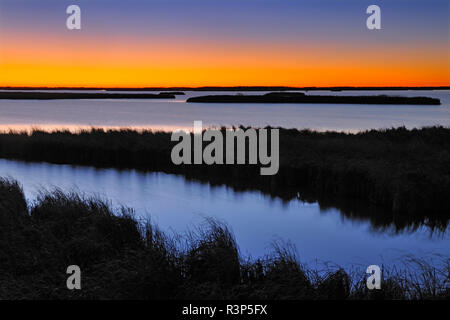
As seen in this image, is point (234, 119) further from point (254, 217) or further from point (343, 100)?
point (343, 100)

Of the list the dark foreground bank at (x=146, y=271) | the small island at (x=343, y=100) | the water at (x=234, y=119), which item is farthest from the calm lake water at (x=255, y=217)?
the small island at (x=343, y=100)

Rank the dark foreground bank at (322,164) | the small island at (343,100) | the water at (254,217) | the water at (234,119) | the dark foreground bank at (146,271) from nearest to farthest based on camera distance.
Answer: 1. the dark foreground bank at (146,271)
2. the water at (254,217)
3. the dark foreground bank at (322,164)
4. the water at (234,119)
5. the small island at (343,100)

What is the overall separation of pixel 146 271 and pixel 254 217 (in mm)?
7913

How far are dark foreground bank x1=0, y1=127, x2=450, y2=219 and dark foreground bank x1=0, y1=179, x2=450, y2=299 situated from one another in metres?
4.76

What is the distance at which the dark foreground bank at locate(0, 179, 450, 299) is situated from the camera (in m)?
6.44

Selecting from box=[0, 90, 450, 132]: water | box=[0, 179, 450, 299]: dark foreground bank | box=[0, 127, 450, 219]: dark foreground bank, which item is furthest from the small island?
box=[0, 179, 450, 299]: dark foreground bank

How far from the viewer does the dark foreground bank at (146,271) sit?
6.44 metres

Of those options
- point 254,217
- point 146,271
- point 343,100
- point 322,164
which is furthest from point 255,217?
point 343,100

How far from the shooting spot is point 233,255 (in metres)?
7.51

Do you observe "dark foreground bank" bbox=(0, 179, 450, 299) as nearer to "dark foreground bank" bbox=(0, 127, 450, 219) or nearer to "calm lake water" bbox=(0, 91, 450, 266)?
"calm lake water" bbox=(0, 91, 450, 266)

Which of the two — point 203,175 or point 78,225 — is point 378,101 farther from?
point 78,225

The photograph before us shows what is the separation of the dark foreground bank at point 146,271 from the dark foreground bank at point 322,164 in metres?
4.76

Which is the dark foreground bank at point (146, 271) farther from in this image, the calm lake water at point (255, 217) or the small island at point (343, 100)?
the small island at point (343, 100)
